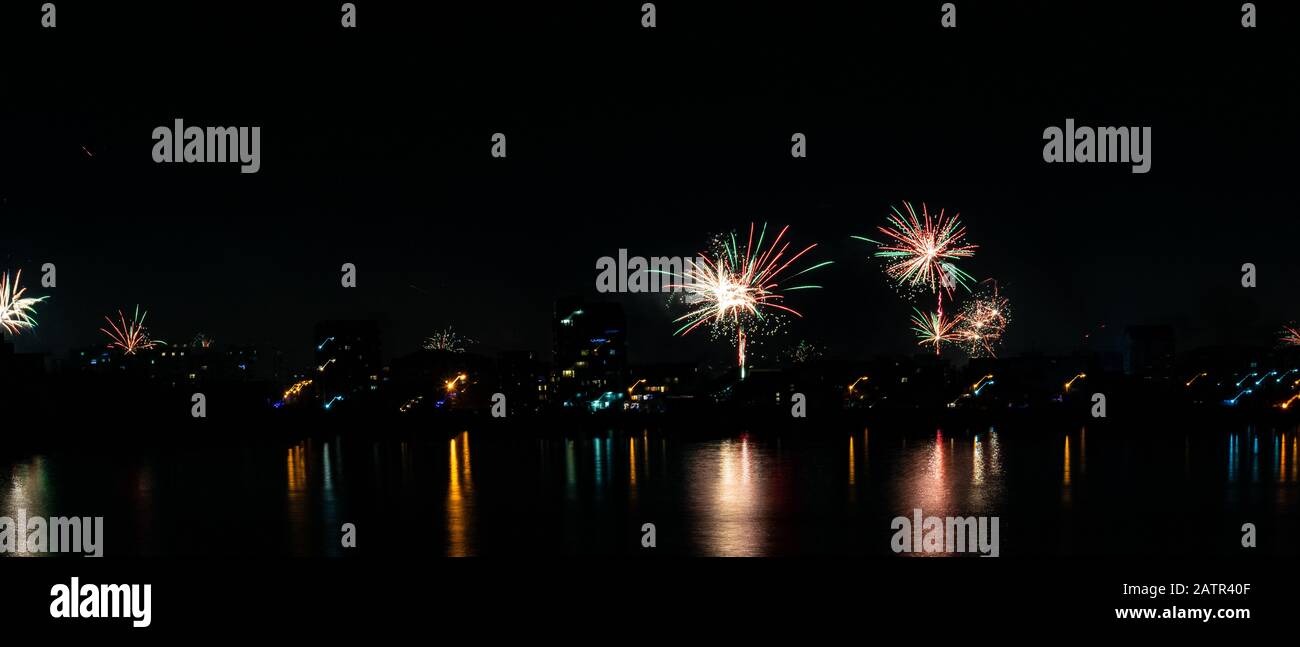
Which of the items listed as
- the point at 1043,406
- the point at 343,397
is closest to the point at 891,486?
the point at 1043,406

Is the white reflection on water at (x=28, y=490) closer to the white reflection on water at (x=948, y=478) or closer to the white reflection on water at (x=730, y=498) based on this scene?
the white reflection on water at (x=730, y=498)

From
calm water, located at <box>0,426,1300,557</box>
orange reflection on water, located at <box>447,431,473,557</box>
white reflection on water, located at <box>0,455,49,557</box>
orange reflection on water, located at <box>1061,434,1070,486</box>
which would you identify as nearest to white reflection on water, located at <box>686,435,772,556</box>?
calm water, located at <box>0,426,1300,557</box>

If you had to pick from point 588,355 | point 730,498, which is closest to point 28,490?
point 730,498

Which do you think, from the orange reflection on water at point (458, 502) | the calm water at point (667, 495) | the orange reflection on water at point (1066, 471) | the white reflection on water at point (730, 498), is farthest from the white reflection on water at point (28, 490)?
the orange reflection on water at point (1066, 471)

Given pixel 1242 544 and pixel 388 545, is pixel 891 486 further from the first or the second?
pixel 388 545

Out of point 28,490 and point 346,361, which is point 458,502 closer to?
point 28,490
